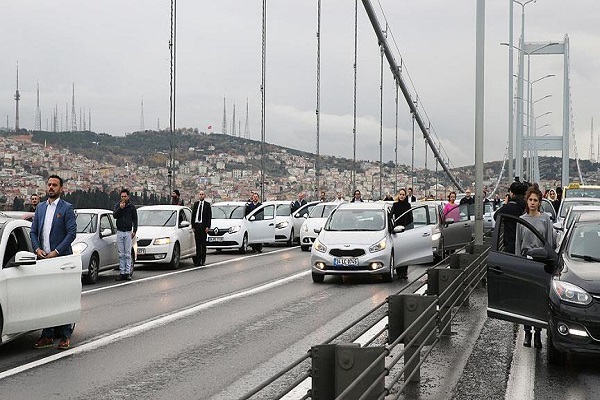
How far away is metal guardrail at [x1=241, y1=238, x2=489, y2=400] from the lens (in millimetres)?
6223

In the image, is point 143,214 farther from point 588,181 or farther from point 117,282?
point 588,181

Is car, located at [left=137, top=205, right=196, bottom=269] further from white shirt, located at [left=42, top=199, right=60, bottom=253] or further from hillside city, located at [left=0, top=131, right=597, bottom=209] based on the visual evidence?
white shirt, located at [left=42, top=199, right=60, bottom=253]

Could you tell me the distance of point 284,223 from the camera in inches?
1515

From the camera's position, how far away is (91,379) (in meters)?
9.58

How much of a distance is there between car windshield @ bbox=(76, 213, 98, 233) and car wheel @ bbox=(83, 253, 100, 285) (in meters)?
0.74

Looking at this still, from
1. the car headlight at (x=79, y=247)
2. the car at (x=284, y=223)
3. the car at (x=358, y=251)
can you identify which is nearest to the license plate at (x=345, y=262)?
the car at (x=358, y=251)

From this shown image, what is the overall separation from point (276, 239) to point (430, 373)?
28364 millimetres

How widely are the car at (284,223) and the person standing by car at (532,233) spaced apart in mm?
26035

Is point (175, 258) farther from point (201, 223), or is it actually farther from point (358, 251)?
point (358, 251)

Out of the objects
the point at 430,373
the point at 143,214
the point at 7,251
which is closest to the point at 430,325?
the point at 430,373

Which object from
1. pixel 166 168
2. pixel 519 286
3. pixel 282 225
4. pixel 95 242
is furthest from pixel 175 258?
pixel 166 168

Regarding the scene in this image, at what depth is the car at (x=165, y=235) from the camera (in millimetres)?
25219

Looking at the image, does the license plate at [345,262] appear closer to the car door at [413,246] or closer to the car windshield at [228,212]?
the car door at [413,246]

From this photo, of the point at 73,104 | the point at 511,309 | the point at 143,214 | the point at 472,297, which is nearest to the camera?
the point at 511,309
